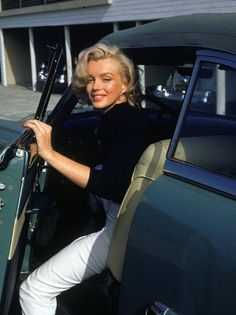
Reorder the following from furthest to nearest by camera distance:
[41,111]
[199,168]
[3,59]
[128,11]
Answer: [3,59] < [128,11] < [41,111] < [199,168]

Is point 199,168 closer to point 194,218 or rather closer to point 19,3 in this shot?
point 194,218

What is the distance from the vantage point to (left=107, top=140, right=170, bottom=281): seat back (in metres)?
1.98

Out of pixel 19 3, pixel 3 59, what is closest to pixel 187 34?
pixel 19 3

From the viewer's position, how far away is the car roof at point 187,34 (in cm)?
180

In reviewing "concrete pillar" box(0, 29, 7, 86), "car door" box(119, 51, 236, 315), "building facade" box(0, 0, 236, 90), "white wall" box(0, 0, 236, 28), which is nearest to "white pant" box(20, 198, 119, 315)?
"car door" box(119, 51, 236, 315)

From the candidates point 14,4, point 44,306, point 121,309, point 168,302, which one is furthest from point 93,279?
point 14,4

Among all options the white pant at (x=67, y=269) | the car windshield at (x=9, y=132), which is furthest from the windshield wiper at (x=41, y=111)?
the car windshield at (x=9, y=132)

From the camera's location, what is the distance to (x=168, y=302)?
1.78 m

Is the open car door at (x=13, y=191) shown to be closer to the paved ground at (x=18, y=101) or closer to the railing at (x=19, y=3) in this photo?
the paved ground at (x=18, y=101)

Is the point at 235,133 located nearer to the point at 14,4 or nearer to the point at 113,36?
the point at 113,36

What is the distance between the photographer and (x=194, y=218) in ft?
5.57

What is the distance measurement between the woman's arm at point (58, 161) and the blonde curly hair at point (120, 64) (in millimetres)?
324

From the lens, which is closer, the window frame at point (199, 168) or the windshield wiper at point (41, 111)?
the window frame at point (199, 168)

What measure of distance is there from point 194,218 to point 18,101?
16.2m
